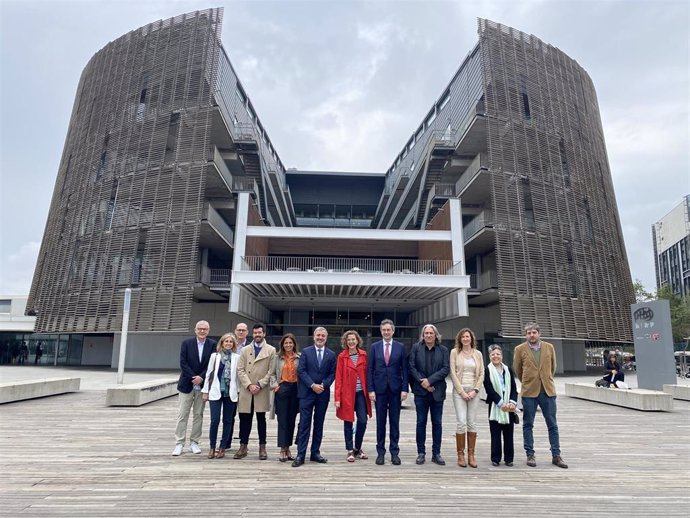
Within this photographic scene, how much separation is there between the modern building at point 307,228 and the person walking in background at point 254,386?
554 inches

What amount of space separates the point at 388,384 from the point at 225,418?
85.8 inches

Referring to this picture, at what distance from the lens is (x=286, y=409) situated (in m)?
5.47

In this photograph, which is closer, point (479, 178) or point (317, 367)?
point (317, 367)

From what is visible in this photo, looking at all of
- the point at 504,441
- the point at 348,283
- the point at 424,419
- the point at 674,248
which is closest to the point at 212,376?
the point at 424,419

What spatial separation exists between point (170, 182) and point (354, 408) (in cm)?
2069

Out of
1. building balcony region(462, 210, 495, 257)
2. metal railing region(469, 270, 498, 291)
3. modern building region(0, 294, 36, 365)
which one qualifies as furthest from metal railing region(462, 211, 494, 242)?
modern building region(0, 294, 36, 365)

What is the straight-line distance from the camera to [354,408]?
544 cm

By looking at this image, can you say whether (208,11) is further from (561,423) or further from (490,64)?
(561,423)

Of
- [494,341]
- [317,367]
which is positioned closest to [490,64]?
[494,341]

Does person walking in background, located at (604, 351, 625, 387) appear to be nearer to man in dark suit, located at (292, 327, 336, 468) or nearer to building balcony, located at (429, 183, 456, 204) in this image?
man in dark suit, located at (292, 327, 336, 468)

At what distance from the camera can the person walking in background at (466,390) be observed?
5.21m

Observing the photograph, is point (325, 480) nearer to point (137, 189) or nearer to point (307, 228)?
point (307, 228)

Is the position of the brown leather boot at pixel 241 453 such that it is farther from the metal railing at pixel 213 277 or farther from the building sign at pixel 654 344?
the metal railing at pixel 213 277

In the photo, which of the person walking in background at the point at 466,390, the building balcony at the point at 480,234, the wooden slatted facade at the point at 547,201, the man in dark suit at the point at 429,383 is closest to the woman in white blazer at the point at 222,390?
the man in dark suit at the point at 429,383
